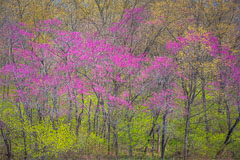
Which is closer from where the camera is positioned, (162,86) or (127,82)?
(162,86)

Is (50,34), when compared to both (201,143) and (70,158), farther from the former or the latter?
(201,143)

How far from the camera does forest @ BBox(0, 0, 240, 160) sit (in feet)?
45.7

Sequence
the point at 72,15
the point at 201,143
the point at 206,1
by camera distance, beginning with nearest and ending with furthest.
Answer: the point at 201,143, the point at 206,1, the point at 72,15

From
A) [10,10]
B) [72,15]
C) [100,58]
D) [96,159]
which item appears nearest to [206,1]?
[100,58]

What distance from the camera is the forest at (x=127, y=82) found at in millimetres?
13930

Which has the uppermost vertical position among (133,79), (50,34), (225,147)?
(50,34)

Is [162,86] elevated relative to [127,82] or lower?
lower

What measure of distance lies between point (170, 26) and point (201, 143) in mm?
10273

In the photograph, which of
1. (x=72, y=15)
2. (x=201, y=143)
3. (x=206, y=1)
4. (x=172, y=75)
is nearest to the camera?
(x=172, y=75)

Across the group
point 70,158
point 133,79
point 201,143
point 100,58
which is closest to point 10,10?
point 100,58

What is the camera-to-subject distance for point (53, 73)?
16656mm

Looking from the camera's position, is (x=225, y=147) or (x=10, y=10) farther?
(x=10, y=10)

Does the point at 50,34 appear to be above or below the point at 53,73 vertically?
above

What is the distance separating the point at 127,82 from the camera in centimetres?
1598
